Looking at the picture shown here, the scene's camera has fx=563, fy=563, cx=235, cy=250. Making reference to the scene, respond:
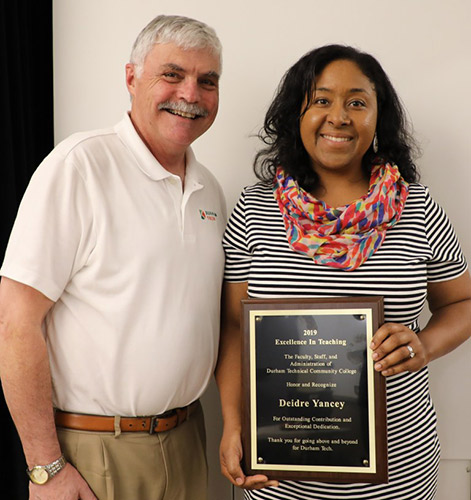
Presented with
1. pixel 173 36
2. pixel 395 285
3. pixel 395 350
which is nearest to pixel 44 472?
pixel 395 350

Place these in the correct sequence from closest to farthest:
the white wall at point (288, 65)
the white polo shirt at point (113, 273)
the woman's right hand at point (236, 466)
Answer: the white polo shirt at point (113, 273)
the woman's right hand at point (236, 466)
the white wall at point (288, 65)

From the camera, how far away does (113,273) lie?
157 cm

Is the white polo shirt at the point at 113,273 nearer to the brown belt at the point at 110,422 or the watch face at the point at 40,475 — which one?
the brown belt at the point at 110,422

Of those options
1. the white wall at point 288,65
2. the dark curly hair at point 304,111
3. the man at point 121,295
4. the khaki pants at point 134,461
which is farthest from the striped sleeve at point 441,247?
the khaki pants at point 134,461

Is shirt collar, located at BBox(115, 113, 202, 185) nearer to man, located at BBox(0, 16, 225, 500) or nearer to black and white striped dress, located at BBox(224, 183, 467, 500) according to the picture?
man, located at BBox(0, 16, 225, 500)

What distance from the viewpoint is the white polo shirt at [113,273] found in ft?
4.83

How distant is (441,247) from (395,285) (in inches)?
8.1

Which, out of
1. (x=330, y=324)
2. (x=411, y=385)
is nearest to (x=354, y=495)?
(x=411, y=385)

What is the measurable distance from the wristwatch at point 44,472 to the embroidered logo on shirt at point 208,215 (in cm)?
83

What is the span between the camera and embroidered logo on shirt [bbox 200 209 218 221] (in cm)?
182

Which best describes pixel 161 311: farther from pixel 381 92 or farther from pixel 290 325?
pixel 381 92

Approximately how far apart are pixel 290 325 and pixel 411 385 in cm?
48

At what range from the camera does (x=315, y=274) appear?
1675mm

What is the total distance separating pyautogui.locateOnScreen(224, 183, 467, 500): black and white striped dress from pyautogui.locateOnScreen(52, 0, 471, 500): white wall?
510mm
